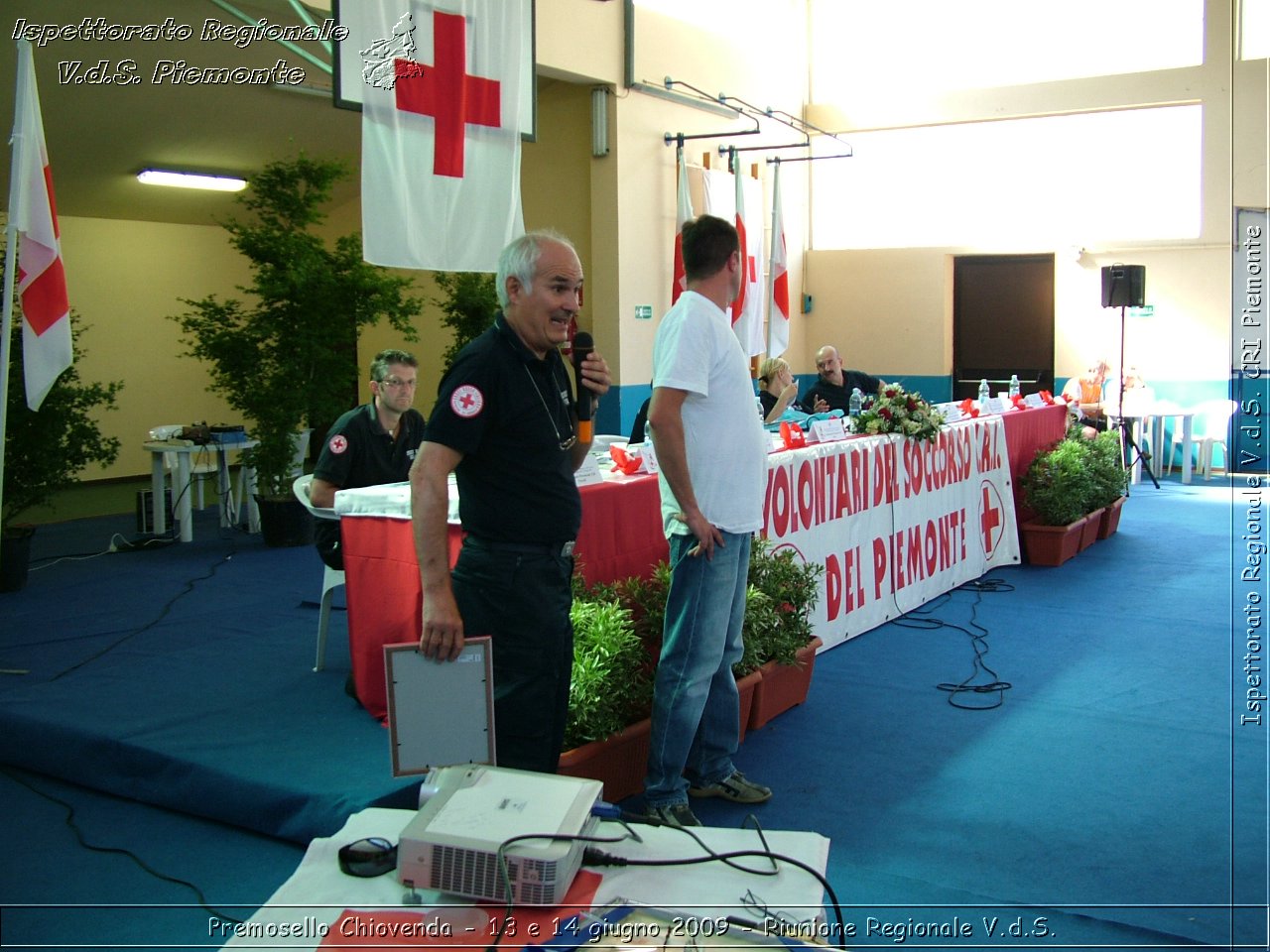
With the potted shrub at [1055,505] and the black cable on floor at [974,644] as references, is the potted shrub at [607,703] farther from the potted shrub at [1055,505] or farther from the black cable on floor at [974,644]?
the potted shrub at [1055,505]

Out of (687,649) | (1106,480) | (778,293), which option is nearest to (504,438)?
(687,649)

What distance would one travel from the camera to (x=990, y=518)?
6426mm

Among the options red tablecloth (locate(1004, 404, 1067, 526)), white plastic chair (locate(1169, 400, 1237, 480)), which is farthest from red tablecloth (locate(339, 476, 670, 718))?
white plastic chair (locate(1169, 400, 1237, 480))

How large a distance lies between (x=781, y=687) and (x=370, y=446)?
172 cm

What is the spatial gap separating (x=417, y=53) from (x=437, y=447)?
10.3 feet

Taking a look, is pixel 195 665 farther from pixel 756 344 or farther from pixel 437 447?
pixel 756 344

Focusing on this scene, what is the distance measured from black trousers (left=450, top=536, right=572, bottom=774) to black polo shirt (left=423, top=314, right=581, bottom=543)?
0.19 feet

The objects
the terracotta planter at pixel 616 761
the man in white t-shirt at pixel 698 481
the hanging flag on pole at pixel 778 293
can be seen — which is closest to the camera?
the man in white t-shirt at pixel 698 481

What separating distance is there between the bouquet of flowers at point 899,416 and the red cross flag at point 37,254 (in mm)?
3549

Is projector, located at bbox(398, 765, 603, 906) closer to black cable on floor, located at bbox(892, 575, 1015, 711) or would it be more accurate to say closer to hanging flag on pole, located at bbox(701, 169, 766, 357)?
black cable on floor, located at bbox(892, 575, 1015, 711)

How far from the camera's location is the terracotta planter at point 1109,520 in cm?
739

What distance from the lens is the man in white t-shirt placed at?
269 centimetres

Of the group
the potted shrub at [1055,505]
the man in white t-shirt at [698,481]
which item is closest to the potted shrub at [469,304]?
the potted shrub at [1055,505]

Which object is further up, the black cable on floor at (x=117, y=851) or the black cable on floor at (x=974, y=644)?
the black cable on floor at (x=974, y=644)
